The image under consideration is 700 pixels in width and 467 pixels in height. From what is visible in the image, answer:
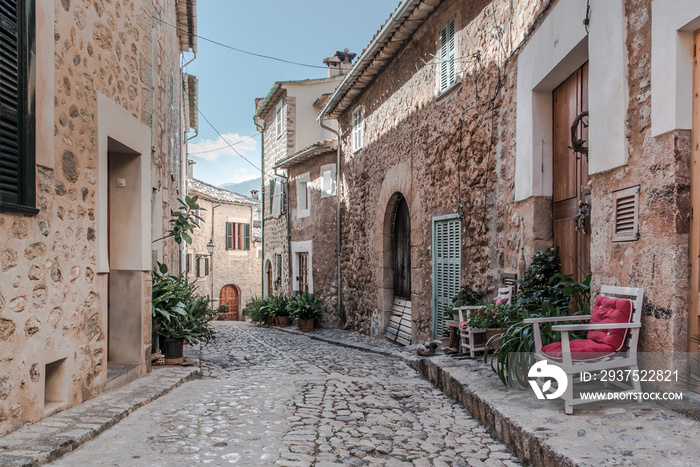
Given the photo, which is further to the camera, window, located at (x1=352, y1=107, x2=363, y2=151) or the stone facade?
the stone facade

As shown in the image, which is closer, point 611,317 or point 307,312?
point 611,317

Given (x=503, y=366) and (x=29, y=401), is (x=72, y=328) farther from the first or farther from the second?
(x=503, y=366)

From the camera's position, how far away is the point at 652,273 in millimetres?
3195

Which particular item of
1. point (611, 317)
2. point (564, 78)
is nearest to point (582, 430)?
point (611, 317)

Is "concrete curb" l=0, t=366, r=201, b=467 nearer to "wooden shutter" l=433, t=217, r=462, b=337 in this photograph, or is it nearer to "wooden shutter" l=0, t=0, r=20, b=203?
"wooden shutter" l=0, t=0, r=20, b=203

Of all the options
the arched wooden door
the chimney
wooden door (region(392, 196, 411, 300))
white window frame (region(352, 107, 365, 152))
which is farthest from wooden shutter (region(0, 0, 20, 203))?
the arched wooden door

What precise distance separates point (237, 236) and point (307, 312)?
Answer: 45.8 ft

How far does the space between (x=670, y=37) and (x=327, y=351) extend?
629cm

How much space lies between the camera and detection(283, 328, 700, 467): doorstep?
2.38 m

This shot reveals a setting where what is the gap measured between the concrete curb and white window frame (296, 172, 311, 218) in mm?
9884

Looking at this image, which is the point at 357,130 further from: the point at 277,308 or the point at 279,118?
the point at 279,118

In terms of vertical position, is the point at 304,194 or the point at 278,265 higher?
the point at 304,194

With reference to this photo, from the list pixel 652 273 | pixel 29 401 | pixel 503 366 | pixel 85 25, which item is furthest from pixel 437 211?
pixel 29 401

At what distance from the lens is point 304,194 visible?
49.0ft
